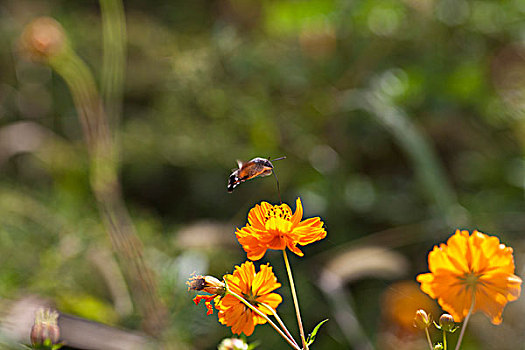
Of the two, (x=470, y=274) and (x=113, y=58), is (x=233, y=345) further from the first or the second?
(x=113, y=58)

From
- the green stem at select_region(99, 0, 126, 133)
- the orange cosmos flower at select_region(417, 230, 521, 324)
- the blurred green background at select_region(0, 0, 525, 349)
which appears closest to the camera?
the orange cosmos flower at select_region(417, 230, 521, 324)

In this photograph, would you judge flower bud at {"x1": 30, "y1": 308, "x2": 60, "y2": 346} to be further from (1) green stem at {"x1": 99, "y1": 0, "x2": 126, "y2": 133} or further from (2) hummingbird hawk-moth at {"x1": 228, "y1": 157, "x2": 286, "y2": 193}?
(1) green stem at {"x1": 99, "y1": 0, "x2": 126, "y2": 133}

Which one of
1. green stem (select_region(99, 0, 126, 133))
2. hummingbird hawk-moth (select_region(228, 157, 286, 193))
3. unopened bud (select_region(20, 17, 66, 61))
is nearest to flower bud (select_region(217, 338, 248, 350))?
hummingbird hawk-moth (select_region(228, 157, 286, 193))

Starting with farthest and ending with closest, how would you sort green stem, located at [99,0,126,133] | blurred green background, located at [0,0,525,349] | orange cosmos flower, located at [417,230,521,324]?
green stem, located at [99,0,126,133]
blurred green background, located at [0,0,525,349]
orange cosmos flower, located at [417,230,521,324]

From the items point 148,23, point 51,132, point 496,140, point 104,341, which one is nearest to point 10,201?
point 51,132

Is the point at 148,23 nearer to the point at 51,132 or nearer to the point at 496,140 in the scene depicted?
the point at 51,132

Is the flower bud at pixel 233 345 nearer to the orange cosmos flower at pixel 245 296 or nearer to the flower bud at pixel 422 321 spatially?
the orange cosmos flower at pixel 245 296
